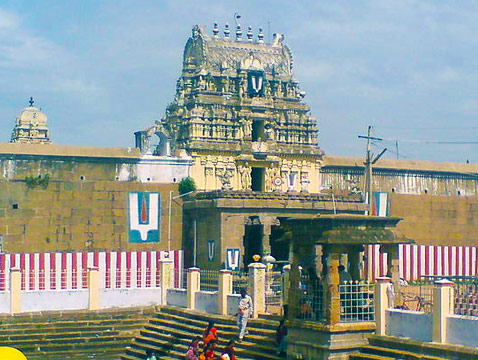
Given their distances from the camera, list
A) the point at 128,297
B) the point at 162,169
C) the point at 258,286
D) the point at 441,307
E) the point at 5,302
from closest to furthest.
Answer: the point at 441,307
the point at 258,286
the point at 5,302
the point at 128,297
the point at 162,169

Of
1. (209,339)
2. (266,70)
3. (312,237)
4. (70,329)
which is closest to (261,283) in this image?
(209,339)

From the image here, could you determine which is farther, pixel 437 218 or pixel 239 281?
pixel 437 218

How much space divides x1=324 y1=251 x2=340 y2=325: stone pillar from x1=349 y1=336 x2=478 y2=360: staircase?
2.91ft

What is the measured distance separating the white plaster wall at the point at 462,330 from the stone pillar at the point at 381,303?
1806mm

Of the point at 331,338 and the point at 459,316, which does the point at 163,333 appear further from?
the point at 459,316

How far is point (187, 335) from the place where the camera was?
27.0 meters

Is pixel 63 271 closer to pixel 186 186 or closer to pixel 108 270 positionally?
pixel 108 270

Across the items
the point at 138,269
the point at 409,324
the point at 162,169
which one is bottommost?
the point at 409,324

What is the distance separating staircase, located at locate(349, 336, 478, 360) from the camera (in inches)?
710

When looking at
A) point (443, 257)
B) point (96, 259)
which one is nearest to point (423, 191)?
point (443, 257)

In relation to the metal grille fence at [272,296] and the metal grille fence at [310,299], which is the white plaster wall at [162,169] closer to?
the metal grille fence at [272,296]

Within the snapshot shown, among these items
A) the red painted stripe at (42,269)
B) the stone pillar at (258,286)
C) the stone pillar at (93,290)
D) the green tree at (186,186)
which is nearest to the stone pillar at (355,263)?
the stone pillar at (258,286)

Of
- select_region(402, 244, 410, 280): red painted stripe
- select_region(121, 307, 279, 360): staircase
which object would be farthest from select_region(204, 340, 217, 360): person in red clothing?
select_region(402, 244, 410, 280): red painted stripe

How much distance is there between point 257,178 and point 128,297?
11412mm
